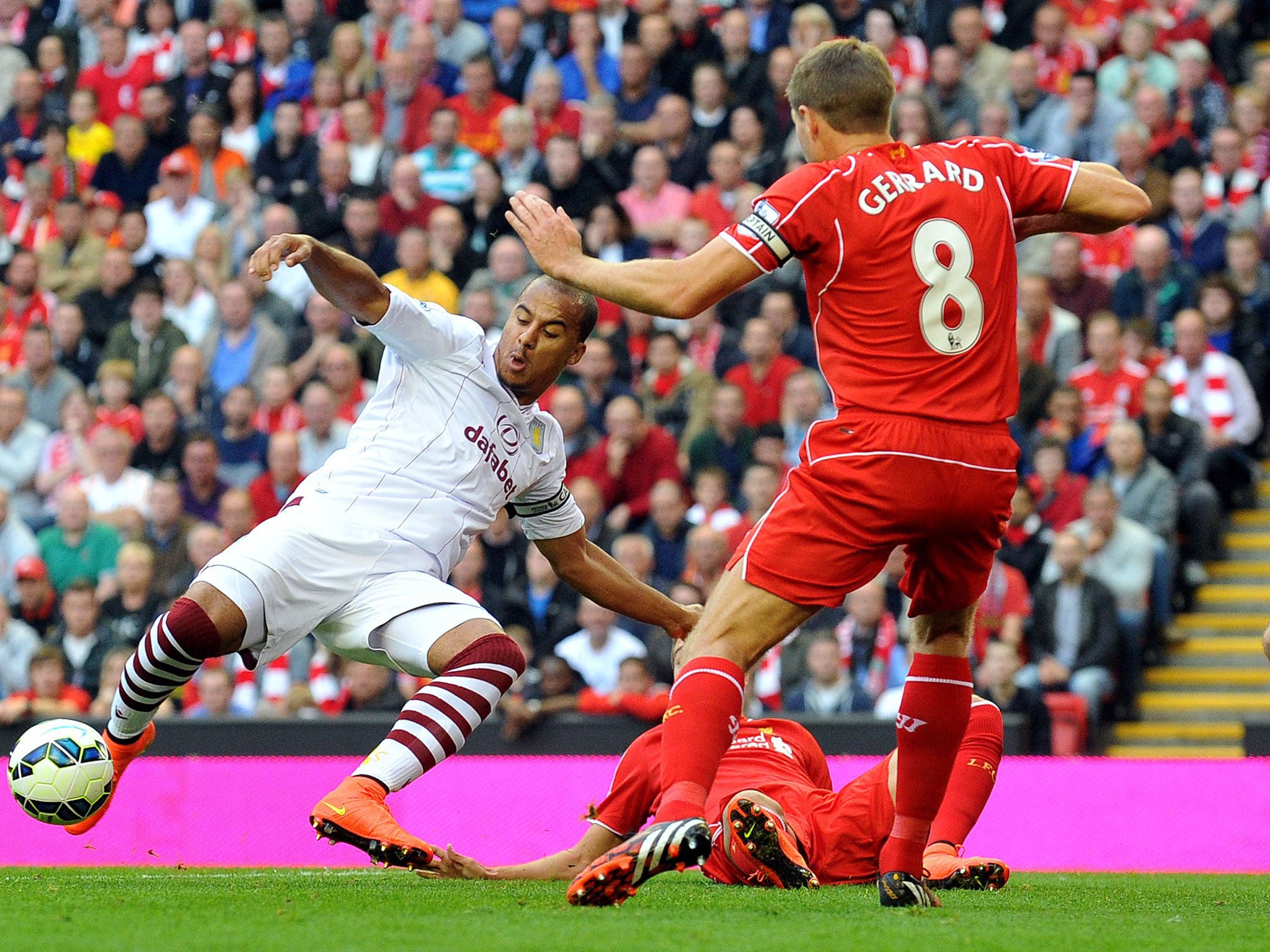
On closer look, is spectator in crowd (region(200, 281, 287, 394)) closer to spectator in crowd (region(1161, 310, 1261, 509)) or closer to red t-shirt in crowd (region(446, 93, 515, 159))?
red t-shirt in crowd (region(446, 93, 515, 159))

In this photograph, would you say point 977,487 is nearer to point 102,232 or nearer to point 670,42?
point 670,42

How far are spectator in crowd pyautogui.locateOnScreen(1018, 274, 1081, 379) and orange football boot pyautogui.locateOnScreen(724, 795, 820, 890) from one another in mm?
6377

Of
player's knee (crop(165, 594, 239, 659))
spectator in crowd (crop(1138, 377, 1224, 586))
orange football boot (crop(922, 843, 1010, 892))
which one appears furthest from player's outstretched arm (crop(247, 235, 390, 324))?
spectator in crowd (crop(1138, 377, 1224, 586))

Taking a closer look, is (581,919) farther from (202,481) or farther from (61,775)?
(202,481)

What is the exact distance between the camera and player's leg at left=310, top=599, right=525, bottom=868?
18.7 ft

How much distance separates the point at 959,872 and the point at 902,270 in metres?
2.38

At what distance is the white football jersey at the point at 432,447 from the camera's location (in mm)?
6641

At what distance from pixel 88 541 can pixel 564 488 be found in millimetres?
6868

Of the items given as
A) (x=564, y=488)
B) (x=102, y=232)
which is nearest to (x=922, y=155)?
(x=564, y=488)

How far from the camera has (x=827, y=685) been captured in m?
10.7

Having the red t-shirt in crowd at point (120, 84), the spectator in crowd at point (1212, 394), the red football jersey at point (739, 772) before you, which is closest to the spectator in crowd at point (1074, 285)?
the spectator in crowd at point (1212, 394)

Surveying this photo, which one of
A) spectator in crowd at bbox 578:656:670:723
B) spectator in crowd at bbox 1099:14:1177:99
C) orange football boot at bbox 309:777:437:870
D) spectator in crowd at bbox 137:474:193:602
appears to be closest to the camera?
orange football boot at bbox 309:777:437:870

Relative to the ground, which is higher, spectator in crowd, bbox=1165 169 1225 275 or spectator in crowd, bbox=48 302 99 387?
spectator in crowd, bbox=1165 169 1225 275

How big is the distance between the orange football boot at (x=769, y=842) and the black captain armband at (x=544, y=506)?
1.39 metres
